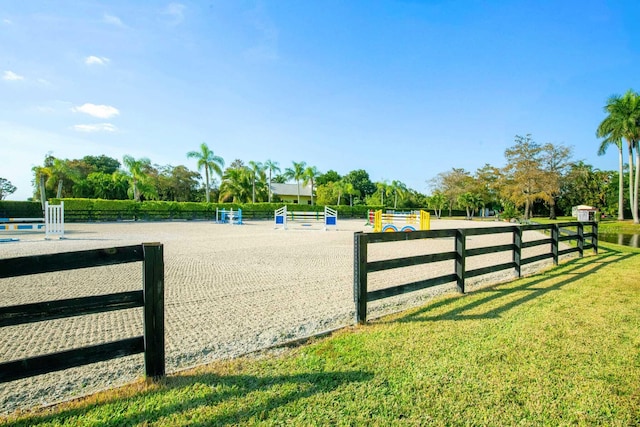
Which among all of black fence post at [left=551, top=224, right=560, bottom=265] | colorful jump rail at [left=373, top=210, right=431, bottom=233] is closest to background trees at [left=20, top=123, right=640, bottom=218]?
colorful jump rail at [left=373, top=210, right=431, bottom=233]

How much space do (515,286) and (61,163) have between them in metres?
45.1

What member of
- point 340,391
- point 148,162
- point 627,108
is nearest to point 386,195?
point 627,108

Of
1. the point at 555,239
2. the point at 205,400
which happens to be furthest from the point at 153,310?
the point at 555,239

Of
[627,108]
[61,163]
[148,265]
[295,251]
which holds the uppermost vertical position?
[627,108]

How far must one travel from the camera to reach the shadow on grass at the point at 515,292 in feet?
13.3

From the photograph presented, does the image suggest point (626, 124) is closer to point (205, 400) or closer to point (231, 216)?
point (231, 216)

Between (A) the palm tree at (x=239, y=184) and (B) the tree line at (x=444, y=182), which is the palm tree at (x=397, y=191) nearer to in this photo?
(B) the tree line at (x=444, y=182)

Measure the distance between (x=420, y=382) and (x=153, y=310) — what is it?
209 centimetres

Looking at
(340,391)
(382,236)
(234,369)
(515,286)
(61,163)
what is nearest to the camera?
(340,391)

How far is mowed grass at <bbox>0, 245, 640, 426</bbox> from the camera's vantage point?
2117mm

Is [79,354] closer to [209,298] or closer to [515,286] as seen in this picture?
[209,298]

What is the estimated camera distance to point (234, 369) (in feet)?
9.01

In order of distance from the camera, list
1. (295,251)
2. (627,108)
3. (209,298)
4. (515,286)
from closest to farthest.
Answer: (209,298)
(515,286)
(295,251)
(627,108)

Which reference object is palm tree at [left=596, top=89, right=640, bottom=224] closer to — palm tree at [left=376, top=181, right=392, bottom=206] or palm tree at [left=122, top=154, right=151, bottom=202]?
palm tree at [left=376, top=181, right=392, bottom=206]
